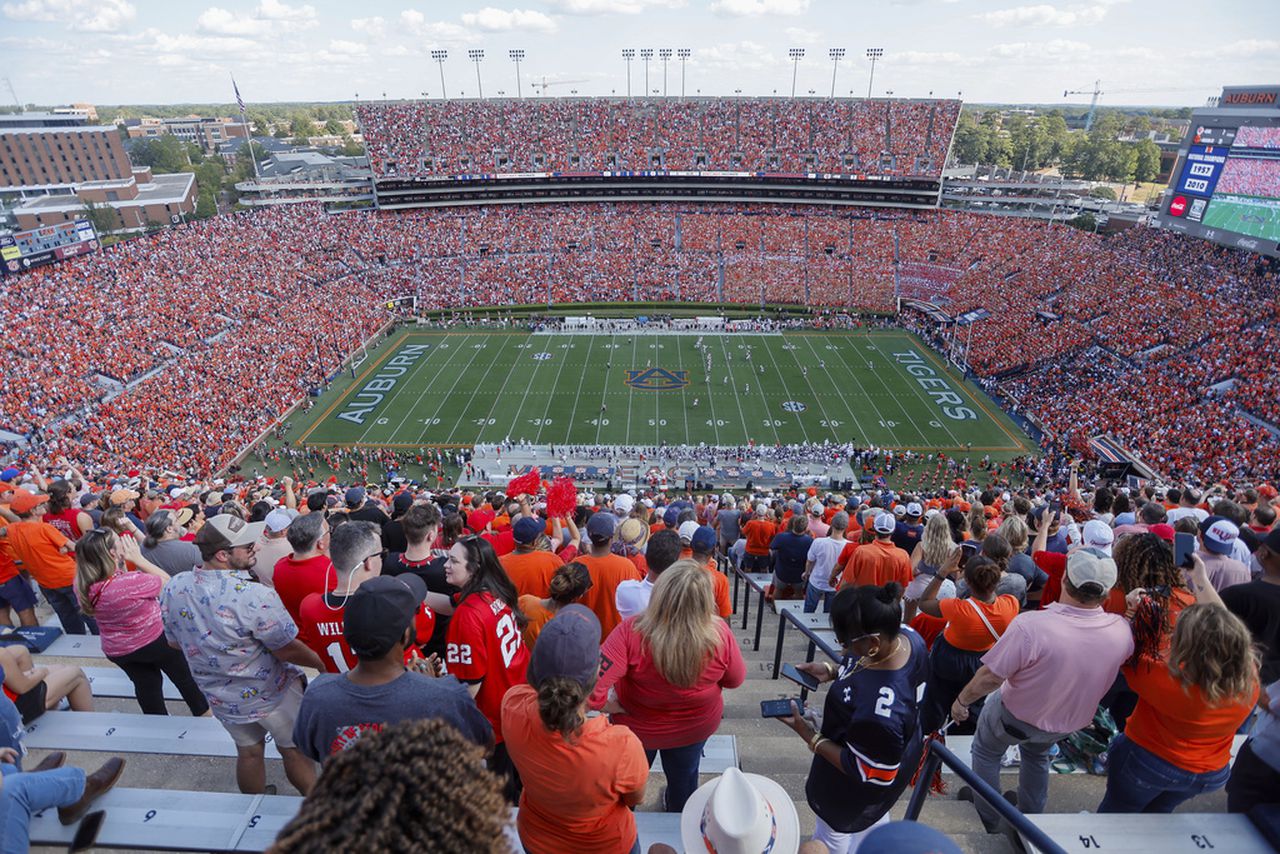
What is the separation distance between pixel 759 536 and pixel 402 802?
8.79 metres

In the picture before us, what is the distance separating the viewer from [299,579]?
4.37 meters

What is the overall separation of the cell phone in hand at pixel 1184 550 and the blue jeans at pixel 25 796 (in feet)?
18.8

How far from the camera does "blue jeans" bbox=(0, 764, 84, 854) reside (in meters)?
2.66

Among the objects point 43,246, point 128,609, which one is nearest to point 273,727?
point 128,609

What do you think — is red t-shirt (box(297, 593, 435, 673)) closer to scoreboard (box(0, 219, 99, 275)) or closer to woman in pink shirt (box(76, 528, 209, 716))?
woman in pink shirt (box(76, 528, 209, 716))

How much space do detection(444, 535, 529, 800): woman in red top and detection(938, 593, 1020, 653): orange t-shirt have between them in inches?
102

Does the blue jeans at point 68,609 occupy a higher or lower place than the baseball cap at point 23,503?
lower

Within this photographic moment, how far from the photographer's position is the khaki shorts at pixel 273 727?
3918mm

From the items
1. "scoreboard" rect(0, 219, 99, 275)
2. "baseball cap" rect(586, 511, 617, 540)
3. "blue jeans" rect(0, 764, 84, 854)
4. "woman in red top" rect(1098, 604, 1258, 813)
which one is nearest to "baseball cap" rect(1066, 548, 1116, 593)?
"woman in red top" rect(1098, 604, 1258, 813)

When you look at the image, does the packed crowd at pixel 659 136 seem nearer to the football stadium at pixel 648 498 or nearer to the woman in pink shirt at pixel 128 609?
the football stadium at pixel 648 498

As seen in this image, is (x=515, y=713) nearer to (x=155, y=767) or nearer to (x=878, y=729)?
(x=878, y=729)

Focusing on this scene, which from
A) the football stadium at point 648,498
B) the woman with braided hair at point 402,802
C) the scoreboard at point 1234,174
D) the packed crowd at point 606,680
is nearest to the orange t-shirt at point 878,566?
the football stadium at point 648,498

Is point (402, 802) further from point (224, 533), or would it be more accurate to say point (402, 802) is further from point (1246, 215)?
point (1246, 215)

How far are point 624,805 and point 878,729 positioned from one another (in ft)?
3.69
